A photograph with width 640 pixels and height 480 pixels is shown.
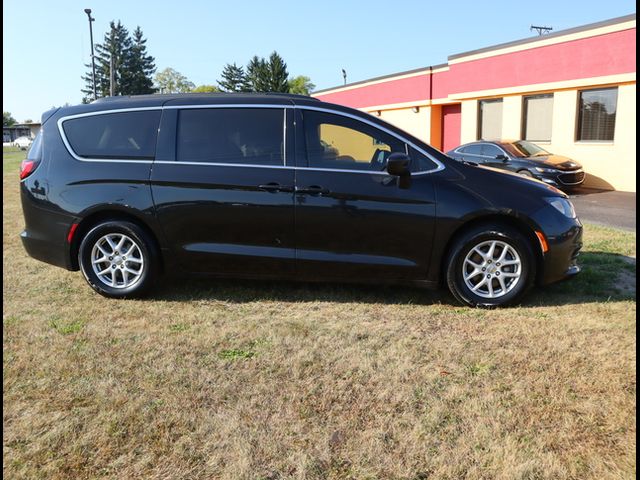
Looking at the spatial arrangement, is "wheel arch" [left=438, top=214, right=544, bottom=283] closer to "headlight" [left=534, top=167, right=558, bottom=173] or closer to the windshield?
"headlight" [left=534, top=167, right=558, bottom=173]

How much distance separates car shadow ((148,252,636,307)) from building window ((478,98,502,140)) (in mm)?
16115

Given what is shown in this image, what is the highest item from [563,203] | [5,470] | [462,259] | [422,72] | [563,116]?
[422,72]

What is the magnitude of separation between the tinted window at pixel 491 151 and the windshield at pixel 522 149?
0.25m

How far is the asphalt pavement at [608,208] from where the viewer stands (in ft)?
32.7

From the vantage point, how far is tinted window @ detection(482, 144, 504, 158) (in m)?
14.9

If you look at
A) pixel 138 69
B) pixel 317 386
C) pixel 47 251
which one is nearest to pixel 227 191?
pixel 47 251

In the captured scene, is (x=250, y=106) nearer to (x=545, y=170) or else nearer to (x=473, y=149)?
(x=545, y=170)

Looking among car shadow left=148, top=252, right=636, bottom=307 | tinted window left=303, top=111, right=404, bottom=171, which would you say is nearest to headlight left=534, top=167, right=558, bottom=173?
car shadow left=148, top=252, right=636, bottom=307

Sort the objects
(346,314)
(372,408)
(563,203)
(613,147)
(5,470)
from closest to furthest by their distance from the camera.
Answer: (5,470) < (372,408) < (346,314) < (563,203) < (613,147)

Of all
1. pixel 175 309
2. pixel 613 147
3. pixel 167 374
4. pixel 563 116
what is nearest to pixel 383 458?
pixel 167 374

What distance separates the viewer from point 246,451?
2.56 meters

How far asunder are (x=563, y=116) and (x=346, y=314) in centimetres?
1553

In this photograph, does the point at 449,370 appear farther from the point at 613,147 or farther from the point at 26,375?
the point at 613,147

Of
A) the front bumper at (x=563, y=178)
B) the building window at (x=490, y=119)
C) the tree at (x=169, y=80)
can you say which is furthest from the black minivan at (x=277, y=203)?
the tree at (x=169, y=80)
